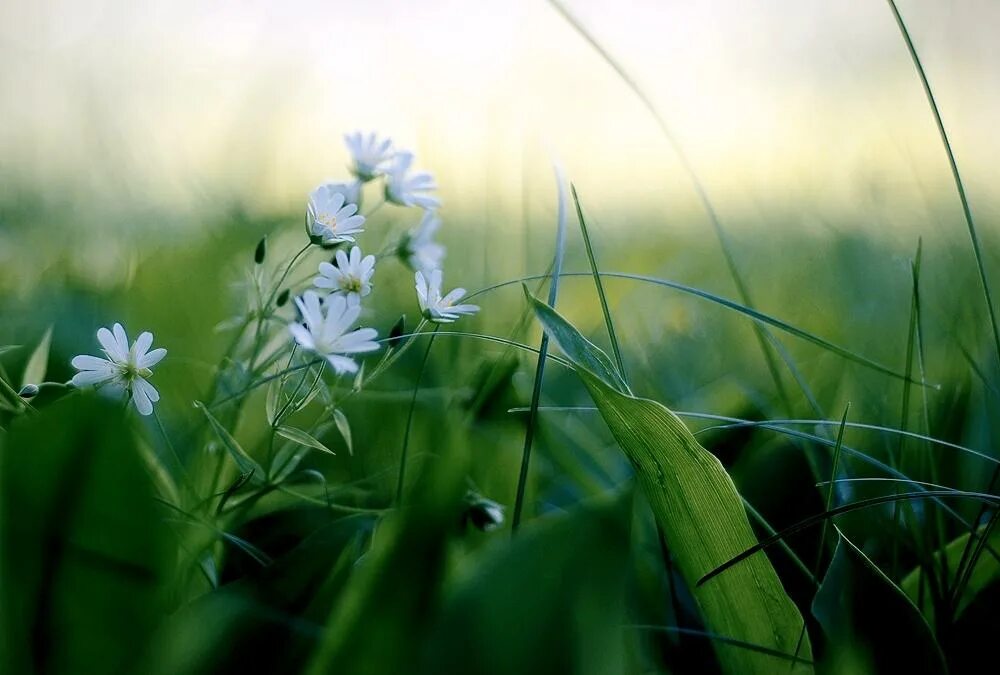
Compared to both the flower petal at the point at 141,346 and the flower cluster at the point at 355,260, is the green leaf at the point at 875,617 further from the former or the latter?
the flower petal at the point at 141,346

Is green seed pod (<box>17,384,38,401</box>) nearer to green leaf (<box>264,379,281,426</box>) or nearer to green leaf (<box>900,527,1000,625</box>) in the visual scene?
green leaf (<box>264,379,281,426</box>)

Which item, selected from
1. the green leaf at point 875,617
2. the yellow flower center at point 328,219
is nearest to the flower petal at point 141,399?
the yellow flower center at point 328,219

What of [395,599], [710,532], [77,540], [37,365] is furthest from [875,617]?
[37,365]

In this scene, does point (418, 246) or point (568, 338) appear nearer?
point (568, 338)

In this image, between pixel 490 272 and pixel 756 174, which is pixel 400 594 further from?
pixel 756 174

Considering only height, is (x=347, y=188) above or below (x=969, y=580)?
above

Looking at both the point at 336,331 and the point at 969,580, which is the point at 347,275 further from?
the point at 969,580

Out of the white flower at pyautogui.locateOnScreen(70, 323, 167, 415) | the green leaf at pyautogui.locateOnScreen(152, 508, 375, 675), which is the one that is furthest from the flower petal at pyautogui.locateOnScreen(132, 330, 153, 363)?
the green leaf at pyautogui.locateOnScreen(152, 508, 375, 675)
